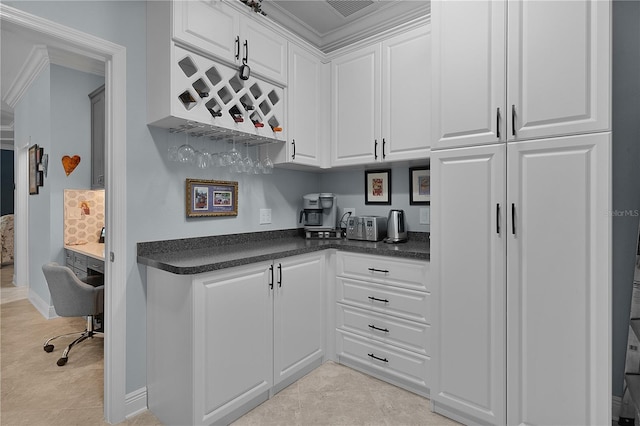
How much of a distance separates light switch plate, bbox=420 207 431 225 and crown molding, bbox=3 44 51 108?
3618 millimetres

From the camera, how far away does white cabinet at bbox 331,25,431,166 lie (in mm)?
2295

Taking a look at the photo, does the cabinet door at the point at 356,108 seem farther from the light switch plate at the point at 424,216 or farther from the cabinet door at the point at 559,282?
the cabinet door at the point at 559,282

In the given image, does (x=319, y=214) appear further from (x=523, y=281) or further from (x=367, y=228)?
(x=523, y=281)

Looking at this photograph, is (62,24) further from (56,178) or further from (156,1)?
(56,178)

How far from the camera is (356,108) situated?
2.62 meters

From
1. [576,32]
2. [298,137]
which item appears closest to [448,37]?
[576,32]

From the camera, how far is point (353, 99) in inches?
104

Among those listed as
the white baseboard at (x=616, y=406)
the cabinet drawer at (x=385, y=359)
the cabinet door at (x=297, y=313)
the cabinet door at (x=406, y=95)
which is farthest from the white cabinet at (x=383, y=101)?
the white baseboard at (x=616, y=406)

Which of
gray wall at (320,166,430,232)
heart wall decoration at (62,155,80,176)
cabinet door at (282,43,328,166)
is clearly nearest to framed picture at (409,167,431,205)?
→ gray wall at (320,166,430,232)

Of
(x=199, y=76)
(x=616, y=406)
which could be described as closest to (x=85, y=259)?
(x=199, y=76)

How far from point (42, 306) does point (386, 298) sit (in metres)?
3.89

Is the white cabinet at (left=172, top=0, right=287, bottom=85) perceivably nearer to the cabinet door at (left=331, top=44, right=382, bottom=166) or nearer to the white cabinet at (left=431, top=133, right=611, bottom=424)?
the cabinet door at (left=331, top=44, right=382, bottom=166)

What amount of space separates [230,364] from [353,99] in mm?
2087

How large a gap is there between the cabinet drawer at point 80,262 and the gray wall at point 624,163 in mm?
4074
